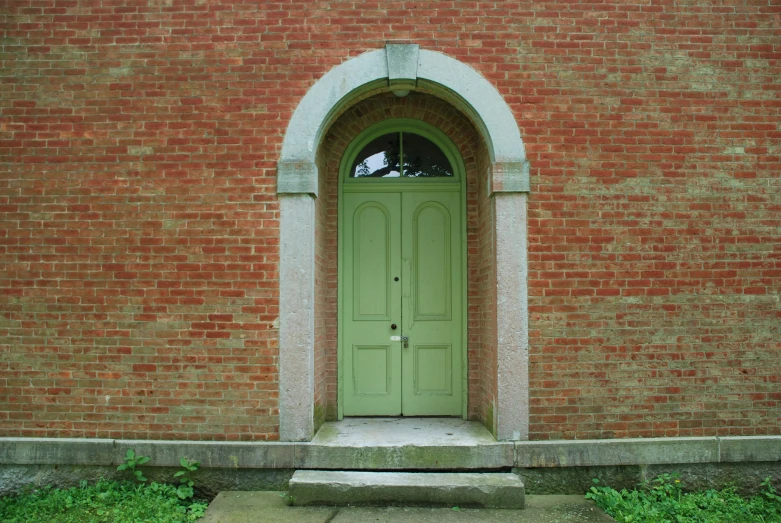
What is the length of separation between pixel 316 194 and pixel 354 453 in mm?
2257

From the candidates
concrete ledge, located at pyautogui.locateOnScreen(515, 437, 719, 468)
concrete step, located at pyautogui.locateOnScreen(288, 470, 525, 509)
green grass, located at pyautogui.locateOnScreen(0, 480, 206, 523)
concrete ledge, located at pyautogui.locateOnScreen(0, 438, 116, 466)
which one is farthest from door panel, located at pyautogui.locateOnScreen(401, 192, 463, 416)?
concrete ledge, located at pyautogui.locateOnScreen(0, 438, 116, 466)

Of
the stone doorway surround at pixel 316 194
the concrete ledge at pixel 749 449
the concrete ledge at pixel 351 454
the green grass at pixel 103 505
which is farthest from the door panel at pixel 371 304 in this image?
the concrete ledge at pixel 749 449

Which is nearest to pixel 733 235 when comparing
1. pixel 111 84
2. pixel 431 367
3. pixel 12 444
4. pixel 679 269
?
pixel 679 269

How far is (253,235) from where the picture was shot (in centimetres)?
480

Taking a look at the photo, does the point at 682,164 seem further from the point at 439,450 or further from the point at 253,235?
the point at 253,235

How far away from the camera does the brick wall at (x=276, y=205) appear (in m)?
4.76

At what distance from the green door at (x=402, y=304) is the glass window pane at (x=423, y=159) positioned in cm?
A: 24

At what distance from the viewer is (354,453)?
4680mm

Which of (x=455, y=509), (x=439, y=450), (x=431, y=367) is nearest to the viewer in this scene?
(x=455, y=509)

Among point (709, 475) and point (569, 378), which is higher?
point (569, 378)

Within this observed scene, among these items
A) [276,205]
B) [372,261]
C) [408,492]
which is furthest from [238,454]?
[372,261]

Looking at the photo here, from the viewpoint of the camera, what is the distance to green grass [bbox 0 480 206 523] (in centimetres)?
424

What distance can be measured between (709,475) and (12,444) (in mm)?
5947

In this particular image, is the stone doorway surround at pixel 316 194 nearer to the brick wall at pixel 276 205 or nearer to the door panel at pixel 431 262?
the brick wall at pixel 276 205
